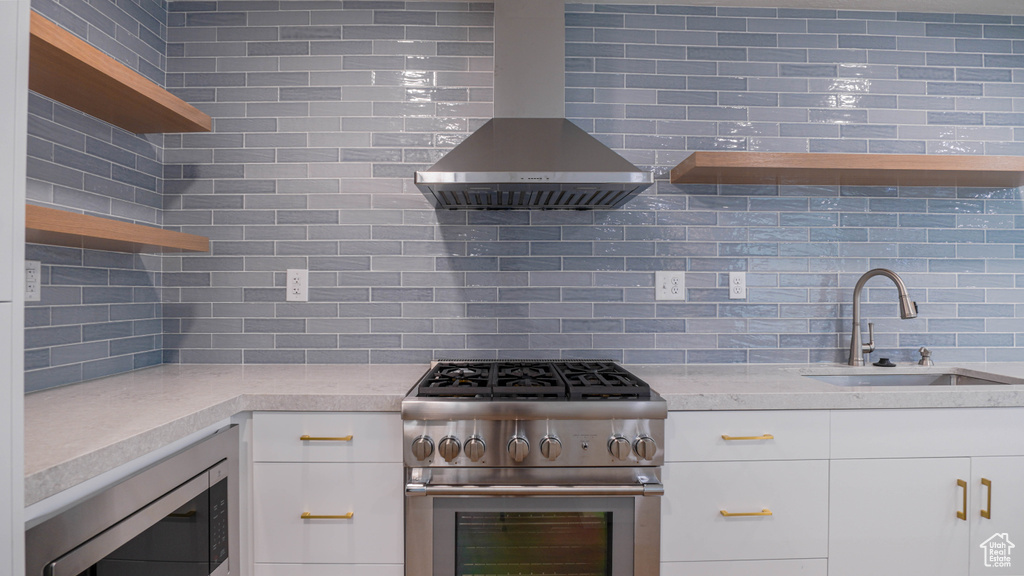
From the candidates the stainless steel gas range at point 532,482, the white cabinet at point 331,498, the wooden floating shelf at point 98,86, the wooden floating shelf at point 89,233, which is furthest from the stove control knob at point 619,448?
the wooden floating shelf at point 98,86

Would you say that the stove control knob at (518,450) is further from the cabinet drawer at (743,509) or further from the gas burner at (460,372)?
the cabinet drawer at (743,509)

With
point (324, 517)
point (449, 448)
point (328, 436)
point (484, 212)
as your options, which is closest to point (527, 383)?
point (449, 448)

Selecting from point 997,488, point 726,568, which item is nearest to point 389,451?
point 726,568

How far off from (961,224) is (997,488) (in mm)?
1200

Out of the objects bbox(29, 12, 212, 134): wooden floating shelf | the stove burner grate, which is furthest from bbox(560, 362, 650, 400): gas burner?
bbox(29, 12, 212, 134): wooden floating shelf

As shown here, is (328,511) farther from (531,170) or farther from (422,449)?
(531,170)

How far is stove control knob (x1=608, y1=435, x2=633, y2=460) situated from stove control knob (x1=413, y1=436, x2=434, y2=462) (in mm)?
541

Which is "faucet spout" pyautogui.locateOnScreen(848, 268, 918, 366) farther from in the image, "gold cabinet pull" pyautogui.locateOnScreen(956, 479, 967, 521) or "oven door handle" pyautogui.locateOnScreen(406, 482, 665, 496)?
"oven door handle" pyautogui.locateOnScreen(406, 482, 665, 496)

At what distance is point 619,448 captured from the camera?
4.98 feet

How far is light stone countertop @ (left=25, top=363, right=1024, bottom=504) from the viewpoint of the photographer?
1.08 meters

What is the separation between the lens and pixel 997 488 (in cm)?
165

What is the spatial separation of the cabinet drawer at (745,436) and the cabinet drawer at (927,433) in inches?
3.2

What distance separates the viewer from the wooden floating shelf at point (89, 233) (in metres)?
1.25

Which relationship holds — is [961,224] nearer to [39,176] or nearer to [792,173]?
[792,173]
